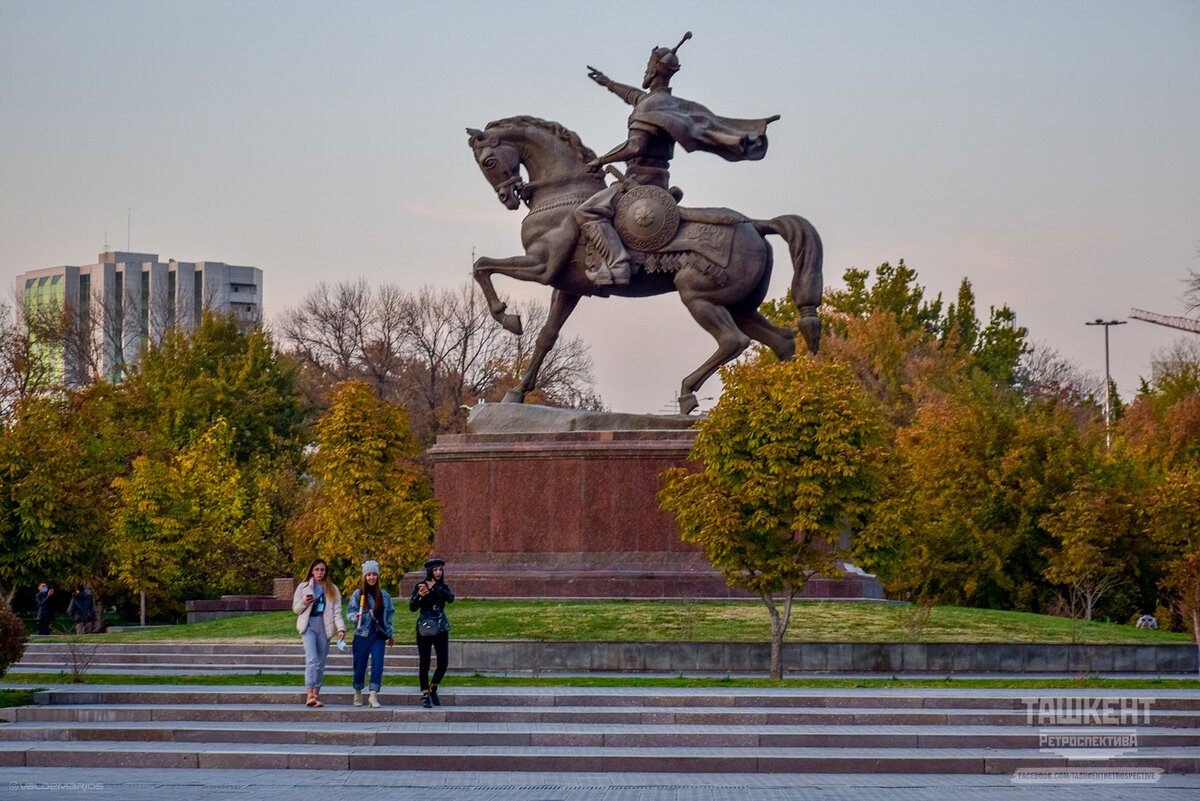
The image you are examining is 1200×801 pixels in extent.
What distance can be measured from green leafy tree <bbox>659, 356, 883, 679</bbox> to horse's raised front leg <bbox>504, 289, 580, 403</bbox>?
5.31 meters

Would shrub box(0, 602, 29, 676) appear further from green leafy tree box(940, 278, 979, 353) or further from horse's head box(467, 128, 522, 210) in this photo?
green leafy tree box(940, 278, 979, 353)

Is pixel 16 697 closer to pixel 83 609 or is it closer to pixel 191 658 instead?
pixel 191 658

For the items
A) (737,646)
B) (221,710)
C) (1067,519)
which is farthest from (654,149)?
(1067,519)

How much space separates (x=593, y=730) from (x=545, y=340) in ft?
34.8

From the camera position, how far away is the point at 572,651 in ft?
59.3

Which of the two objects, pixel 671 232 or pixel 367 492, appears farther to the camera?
pixel 367 492

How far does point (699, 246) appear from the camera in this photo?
2297cm

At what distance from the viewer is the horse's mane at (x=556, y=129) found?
24.2 meters

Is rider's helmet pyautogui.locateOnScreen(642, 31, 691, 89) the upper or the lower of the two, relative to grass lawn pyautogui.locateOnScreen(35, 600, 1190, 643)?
upper

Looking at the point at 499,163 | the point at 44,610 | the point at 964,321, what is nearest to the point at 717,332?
the point at 499,163

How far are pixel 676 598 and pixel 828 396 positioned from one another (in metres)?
4.41

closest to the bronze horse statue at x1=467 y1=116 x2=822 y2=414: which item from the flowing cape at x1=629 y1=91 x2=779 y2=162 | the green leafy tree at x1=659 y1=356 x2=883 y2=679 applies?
the flowing cape at x1=629 y1=91 x2=779 y2=162

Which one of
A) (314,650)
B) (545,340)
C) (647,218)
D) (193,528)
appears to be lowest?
(314,650)

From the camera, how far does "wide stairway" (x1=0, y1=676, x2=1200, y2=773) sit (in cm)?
1296
